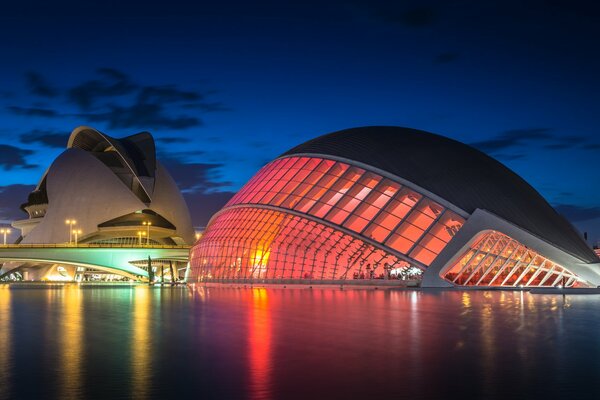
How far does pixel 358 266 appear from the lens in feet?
148

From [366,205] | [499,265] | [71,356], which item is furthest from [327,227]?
[71,356]

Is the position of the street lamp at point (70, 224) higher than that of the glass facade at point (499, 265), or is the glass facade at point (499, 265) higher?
the street lamp at point (70, 224)

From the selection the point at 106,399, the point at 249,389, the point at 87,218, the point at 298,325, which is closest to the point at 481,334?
the point at 298,325

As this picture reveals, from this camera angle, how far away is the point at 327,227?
1796 inches

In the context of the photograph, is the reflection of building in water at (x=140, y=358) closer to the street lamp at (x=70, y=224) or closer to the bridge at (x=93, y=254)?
the bridge at (x=93, y=254)

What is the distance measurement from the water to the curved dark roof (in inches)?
1036

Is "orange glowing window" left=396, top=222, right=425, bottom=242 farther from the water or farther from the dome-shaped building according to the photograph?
the water

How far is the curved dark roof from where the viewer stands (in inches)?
1745

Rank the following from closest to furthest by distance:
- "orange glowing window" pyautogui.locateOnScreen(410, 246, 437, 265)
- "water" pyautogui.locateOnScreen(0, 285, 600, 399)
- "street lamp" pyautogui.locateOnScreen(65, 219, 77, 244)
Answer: "water" pyautogui.locateOnScreen(0, 285, 600, 399), "orange glowing window" pyautogui.locateOnScreen(410, 246, 437, 265), "street lamp" pyautogui.locateOnScreen(65, 219, 77, 244)

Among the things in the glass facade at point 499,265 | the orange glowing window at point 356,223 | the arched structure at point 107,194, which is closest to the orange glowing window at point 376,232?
the orange glowing window at point 356,223

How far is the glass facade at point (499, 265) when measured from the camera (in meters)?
43.3

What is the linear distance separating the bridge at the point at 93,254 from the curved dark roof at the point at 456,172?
37.0 metres

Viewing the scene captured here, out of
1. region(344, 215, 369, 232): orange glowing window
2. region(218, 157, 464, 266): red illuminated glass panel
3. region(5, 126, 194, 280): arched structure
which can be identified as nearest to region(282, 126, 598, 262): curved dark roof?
region(218, 157, 464, 266): red illuminated glass panel

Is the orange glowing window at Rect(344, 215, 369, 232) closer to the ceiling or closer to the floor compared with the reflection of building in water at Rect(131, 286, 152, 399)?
closer to the ceiling
